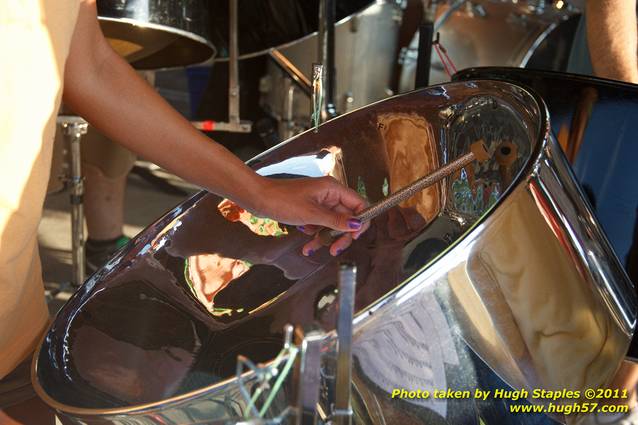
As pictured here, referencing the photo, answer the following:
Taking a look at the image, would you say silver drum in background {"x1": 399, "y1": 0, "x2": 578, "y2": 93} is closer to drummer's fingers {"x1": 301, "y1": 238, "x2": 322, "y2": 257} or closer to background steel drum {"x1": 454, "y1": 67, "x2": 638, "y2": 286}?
background steel drum {"x1": 454, "y1": 67, "x2": 638, "y2": 286}

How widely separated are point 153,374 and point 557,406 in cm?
41

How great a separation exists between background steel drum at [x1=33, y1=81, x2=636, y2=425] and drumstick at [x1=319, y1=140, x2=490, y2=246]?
17mm

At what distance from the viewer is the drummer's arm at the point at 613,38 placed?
151 cm

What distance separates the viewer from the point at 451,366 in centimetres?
69

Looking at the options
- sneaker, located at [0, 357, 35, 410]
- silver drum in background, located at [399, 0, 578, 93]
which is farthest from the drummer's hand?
silver drum in background, located at [399, 0, 578, 93]

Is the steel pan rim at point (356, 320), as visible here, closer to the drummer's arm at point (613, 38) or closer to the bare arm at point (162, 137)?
the bare arm at point (162, 137)

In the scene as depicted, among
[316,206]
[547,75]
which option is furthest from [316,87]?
[547,75]

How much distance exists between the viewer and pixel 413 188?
954mm

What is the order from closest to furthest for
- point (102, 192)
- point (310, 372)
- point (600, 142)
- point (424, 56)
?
point (310, 372) < point (600, 142) < point (424, 56) < point (102, 192)

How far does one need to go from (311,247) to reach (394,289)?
1.46 feet

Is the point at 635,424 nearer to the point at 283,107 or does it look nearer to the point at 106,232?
the point at 106,232

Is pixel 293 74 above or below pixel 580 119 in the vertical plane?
below

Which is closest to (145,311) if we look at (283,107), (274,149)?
(274,149)

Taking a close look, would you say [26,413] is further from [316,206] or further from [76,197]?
[76,197]
